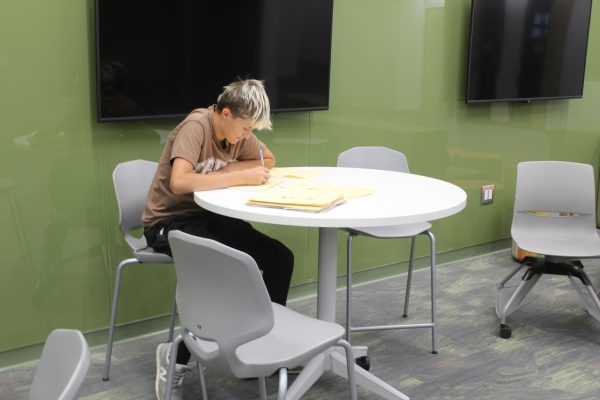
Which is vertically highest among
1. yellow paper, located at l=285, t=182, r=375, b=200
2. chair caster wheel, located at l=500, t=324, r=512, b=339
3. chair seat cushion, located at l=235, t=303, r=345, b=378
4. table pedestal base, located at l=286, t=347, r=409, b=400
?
yellow paper, located at l=285, t=182, r=375, b=200

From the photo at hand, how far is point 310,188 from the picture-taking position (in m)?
2.68

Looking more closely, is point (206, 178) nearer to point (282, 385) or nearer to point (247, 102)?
point (247, 102)

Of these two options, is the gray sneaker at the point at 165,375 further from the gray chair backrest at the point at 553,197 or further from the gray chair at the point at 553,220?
the gray chair backrest at the point at 553,197

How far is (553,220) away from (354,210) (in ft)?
6.17

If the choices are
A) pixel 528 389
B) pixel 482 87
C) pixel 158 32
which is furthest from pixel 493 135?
pixel 158 32

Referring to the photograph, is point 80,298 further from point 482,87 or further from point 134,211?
point 482,87

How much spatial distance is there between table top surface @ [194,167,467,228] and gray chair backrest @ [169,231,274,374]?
0.41 metres

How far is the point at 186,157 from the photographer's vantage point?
2656mm

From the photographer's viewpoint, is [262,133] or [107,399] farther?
[262,133]

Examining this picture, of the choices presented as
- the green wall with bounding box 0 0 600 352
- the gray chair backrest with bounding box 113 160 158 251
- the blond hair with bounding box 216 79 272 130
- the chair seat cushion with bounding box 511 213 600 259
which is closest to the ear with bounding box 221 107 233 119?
the blond hair with bounding box 216 79 272 130

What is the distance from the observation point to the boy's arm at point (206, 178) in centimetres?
262

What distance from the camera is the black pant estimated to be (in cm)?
282

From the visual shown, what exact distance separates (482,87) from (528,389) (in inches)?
88.1

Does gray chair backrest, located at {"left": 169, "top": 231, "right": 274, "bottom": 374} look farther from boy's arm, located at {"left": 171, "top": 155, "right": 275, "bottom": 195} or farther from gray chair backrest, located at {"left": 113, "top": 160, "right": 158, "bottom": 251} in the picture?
gray chair backrest, located at {"left": 113, "top": 160, "right": 158, "bottom": 251}
